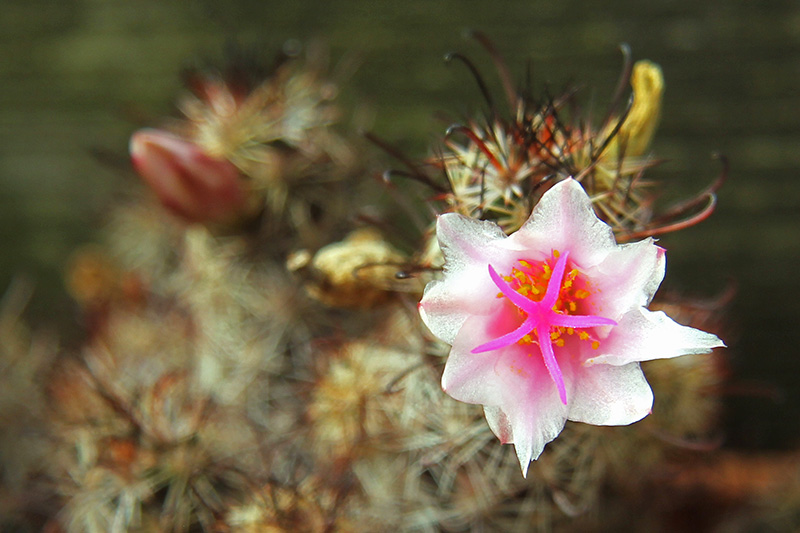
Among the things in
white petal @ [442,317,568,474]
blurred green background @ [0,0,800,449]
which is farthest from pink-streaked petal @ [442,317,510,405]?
blurred green background @ [0,0,800,449]

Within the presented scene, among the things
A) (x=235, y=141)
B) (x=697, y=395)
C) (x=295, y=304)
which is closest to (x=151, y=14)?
(x=235, y=141)

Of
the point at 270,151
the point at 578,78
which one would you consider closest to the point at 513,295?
the point at 270,151

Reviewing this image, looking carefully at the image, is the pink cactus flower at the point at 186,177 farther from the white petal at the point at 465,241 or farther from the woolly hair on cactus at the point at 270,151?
the white petal at the point at 465,241

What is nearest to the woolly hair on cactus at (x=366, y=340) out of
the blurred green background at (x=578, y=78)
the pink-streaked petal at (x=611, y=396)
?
the pink-streaked petal at (x=611, y=396)

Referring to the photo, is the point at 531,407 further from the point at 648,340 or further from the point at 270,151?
the point at 270,151

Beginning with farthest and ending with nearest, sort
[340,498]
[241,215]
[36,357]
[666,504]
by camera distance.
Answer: [36,357]
[666,504]
[241,215]
[340,498]

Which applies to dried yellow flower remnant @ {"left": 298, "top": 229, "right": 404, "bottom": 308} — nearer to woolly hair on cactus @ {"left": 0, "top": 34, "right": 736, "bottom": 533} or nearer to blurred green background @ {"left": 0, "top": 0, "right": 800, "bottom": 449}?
woolly hair on cactus @ {"left": 0, "top": 34, "right": 736, "bottom": 533}

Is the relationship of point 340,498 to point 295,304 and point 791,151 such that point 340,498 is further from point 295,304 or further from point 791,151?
point 791,151
